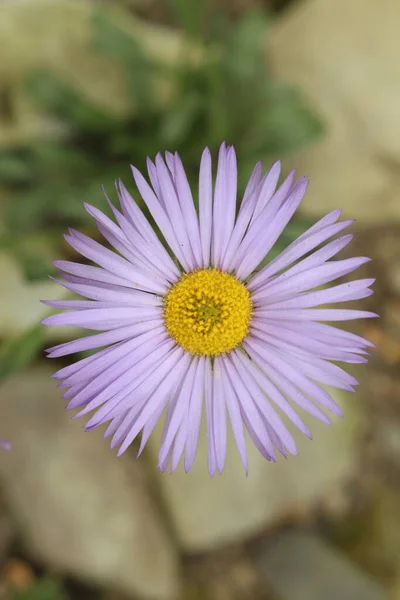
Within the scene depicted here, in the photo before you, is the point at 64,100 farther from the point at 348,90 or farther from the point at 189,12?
the point at 348,90

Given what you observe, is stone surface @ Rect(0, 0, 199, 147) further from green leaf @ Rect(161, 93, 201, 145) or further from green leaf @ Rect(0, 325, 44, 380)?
green leaf @ Rect(0, 325, 44, 380)

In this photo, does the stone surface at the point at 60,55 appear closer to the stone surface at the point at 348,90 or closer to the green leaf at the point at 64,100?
the green leaf at the point at 64,100

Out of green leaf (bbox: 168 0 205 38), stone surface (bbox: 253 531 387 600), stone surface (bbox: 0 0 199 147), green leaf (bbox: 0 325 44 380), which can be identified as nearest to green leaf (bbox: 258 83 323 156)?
green leaf (bbox: 168 0 205 38)

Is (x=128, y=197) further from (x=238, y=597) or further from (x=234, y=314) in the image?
(x=238, y=597)

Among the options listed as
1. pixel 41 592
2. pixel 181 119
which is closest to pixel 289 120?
pixel 181 119

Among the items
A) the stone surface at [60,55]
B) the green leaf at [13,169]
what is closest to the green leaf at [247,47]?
the stone surface at [60,55]

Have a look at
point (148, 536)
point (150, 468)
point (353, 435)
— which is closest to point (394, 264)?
point (353, 435)

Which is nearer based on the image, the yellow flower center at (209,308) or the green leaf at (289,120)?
the yellow flower center at (209,308)
